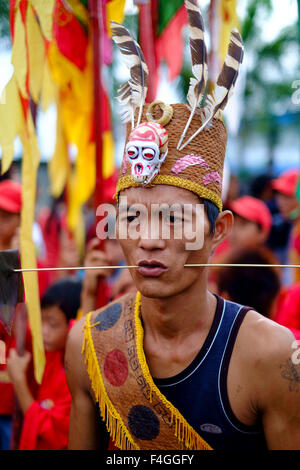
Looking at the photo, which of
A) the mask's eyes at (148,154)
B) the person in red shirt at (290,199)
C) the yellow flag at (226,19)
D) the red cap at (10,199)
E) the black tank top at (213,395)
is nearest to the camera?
the mask's eyes at (148,154)

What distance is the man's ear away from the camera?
2.08 metres

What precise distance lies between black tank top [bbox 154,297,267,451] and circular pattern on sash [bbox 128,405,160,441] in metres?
0.10

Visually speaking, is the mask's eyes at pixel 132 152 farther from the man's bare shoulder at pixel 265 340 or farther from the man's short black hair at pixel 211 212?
the man's bare shoulder at pixel 265 340

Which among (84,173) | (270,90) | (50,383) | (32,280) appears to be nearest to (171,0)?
(84,173)

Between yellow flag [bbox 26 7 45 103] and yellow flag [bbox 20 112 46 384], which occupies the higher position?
yellow flag [bbox 26 7 45 103]

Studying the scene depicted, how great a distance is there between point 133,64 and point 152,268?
77 centimetres

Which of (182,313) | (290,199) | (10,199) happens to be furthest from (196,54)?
(290,199)

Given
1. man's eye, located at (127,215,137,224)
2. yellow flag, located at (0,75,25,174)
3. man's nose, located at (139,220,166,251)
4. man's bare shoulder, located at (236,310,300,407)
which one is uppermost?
yellow flag, located at (0,75,25,174)

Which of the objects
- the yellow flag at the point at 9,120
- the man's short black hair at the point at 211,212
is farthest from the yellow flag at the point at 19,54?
the man's short black hair at the point at 211,212

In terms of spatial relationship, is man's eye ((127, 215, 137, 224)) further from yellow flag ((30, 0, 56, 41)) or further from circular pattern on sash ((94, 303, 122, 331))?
yellow flag ((30, 0, 56, 41))

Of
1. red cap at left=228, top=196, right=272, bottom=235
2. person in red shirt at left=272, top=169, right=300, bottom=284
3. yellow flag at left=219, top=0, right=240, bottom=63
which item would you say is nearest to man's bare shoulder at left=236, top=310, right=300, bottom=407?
yellow flag at left=219, top=0, right=240, bottom=63

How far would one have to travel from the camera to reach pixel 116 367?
7.04ft

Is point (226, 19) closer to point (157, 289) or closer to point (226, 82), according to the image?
point (226, 82)

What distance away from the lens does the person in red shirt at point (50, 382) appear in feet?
8.91
